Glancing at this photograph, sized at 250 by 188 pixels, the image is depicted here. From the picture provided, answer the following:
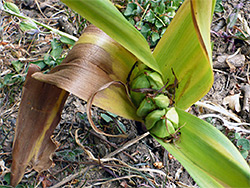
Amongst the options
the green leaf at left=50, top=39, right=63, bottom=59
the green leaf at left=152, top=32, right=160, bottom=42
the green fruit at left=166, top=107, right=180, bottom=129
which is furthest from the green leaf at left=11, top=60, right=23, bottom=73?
the green fruit at left=166, top=107, right=180, bottom=129

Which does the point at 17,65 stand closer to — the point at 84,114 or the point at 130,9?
the point at 84,114

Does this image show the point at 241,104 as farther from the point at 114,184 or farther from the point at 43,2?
the point at 43,2

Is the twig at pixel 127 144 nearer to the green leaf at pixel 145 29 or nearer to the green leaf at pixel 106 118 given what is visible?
the green leaf at pixel 106 118

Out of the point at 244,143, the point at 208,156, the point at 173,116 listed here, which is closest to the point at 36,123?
the point at 173,116

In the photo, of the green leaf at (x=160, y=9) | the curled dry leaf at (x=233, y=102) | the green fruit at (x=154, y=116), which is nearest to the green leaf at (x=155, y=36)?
the green leaf at (x=160, y=9)

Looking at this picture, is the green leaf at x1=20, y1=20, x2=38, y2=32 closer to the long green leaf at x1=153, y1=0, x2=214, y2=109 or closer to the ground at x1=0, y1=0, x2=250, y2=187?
the ground at x1=0, y1=0, x2=250, y2=187

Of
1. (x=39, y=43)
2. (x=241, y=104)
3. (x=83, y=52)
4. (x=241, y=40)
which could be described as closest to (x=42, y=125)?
(x=83, y=52)

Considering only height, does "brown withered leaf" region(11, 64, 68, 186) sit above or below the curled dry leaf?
below
